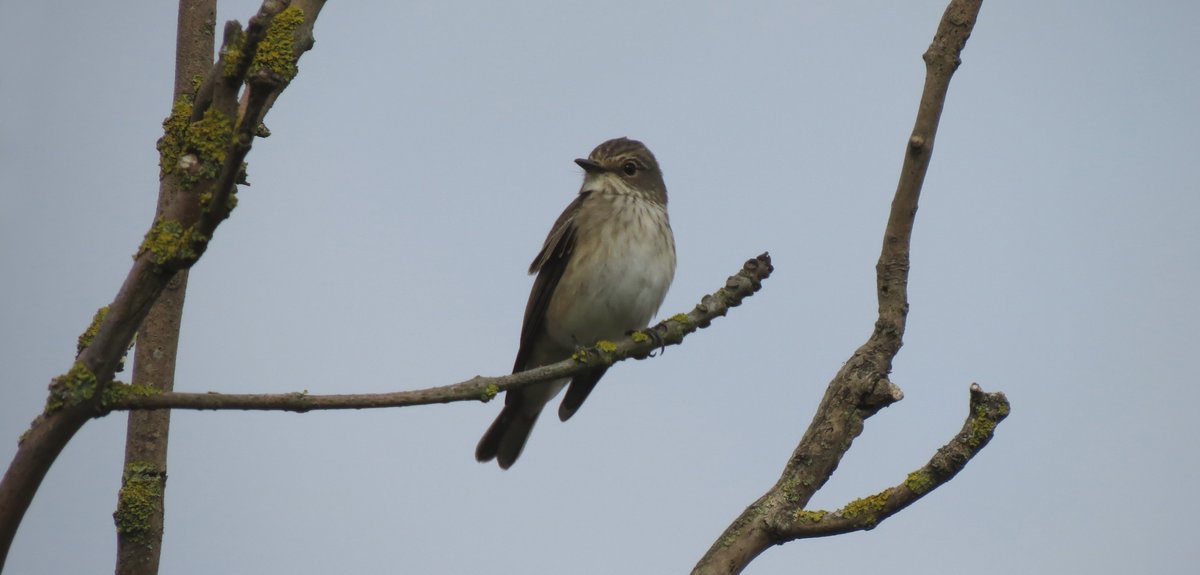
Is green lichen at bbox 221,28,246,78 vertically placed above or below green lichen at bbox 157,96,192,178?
below

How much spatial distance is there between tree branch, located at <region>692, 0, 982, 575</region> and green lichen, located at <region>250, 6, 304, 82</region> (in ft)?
8.32

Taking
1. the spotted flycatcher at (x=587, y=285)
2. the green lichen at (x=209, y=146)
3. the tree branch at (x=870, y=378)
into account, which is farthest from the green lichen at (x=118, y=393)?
the spotted flycatcher at (x=587, y=285)

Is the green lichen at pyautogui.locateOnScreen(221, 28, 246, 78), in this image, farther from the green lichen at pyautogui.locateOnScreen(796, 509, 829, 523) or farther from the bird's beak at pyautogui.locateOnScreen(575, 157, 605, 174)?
the bird's beak at pyautogui.locateOnScreen(575, 157, 605, 174)

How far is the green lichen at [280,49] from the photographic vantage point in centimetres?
439

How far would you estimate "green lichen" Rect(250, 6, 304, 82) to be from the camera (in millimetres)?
4395

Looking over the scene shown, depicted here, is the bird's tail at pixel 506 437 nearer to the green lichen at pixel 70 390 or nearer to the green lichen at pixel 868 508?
the green lichen at pixel 868 508

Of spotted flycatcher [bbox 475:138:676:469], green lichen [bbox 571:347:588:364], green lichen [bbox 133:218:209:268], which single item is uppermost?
spotted flycatcher [bbox 475:138:676:469]

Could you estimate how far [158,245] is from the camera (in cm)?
351

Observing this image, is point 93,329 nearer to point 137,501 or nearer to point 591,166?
point 137,501

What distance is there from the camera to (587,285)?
26.0 ft

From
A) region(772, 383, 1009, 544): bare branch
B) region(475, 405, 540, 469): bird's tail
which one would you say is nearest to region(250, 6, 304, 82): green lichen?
region(772, 383, 1009, 544): bare branch

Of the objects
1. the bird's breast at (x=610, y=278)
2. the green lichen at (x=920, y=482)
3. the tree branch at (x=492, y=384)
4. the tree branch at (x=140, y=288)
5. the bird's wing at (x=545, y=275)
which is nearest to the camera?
the tree branch at (x=140, y=288)

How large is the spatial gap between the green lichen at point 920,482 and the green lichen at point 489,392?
1794 mm

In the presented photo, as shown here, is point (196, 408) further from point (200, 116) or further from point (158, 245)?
point (200, 116)
